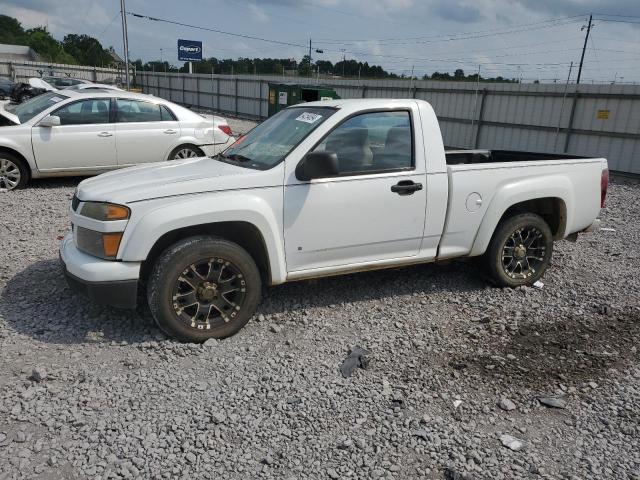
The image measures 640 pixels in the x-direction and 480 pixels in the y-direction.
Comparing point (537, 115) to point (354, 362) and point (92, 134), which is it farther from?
point (354, 362)

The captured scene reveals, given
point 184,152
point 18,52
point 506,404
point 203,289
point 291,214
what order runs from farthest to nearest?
point 18,52
point 184,152
point 291,214
point 203,289
point 506,404

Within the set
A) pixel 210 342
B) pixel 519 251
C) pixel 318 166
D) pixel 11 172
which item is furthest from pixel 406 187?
pixel 11 172

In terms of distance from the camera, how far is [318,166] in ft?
12.6

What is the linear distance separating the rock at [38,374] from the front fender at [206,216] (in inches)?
35.3

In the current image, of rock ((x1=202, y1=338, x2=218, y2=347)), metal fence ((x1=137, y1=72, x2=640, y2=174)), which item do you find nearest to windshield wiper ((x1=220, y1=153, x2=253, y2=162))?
rock ((x1=202, y1=338, x2=218, y2=347))

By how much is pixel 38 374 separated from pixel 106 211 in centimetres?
117

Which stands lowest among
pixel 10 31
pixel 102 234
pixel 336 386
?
pixel 336 386

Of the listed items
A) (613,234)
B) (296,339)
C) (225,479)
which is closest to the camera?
(225,479)

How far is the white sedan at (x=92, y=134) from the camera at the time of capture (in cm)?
848

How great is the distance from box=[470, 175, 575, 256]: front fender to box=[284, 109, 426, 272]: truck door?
716 mm

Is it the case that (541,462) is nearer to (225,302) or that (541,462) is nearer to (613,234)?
(225,302)

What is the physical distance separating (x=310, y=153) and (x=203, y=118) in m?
6.54

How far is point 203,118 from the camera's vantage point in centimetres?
987

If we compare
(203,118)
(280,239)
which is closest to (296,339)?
(280,239)
